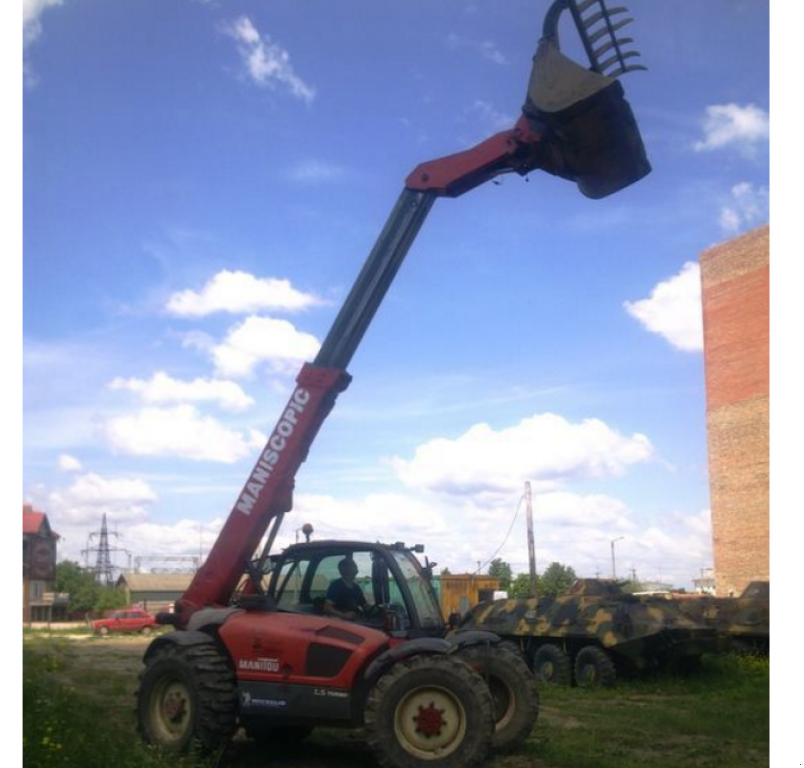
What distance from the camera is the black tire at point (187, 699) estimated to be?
290 inches

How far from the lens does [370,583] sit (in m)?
7.75

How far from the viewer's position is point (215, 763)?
712cm

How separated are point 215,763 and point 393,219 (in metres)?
4.59

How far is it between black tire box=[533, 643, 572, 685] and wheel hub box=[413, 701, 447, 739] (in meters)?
8.59

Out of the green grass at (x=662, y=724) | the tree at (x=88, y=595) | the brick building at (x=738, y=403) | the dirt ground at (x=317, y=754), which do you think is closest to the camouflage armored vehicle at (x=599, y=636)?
the green grass at (x=662, y=724)

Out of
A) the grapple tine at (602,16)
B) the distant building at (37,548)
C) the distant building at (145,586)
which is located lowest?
the distant building at (145,586)

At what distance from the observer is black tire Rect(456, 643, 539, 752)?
800 cm

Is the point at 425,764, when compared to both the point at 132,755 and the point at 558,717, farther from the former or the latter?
the point at 558,717

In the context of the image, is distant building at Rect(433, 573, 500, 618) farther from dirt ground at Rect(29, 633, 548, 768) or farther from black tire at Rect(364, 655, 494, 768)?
black tire at Rect(364, 655, 494, 768)

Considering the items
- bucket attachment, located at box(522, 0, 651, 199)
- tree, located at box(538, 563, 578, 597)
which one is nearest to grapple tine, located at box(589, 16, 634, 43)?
bucket attachment, located at box(522, 0, 651, 199)

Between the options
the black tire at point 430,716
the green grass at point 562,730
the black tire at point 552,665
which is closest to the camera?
the green grass at point 562,730

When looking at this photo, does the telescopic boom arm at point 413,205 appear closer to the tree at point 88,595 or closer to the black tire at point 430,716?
the black tire at point 430,716

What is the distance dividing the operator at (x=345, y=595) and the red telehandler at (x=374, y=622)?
93 millimetres
